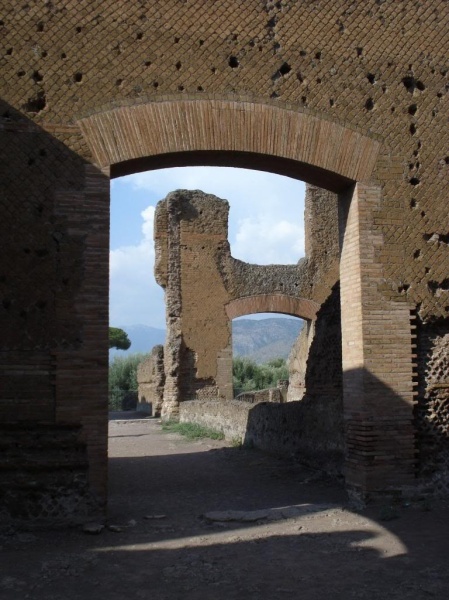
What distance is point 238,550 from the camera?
5430mm

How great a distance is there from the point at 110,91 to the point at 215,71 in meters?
1.11

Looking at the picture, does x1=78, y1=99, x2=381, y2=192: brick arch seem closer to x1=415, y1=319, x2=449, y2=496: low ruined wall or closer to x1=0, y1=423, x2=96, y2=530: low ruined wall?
x1=415, y1=319, x2=449, y2=496: low ruined wall

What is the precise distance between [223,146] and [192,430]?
31.6 ft

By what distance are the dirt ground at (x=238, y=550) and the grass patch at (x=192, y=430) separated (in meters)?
5.75

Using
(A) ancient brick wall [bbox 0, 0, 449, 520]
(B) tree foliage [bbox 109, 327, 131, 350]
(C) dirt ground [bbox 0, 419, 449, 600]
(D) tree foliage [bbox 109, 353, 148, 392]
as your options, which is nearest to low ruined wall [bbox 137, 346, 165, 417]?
(D) tree foliage [bbox 109, 353, 148, 392]

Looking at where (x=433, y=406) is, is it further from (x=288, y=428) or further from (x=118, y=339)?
(x=118, y=339)

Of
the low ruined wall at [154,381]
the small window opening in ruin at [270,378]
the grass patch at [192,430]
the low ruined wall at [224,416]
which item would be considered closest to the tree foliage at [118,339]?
the small window opening in ruin at [270,378]

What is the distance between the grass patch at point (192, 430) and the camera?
1408cm

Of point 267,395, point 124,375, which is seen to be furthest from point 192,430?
point 124,375

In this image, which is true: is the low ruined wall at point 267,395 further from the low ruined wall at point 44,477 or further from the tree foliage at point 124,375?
the low ruined wall at point 44,477

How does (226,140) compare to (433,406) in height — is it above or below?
above

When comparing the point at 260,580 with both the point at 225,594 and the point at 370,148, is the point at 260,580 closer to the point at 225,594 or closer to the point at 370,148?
the point at 225,594

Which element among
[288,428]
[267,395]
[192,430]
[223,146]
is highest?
[223,146]

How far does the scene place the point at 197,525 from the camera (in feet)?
20.4
